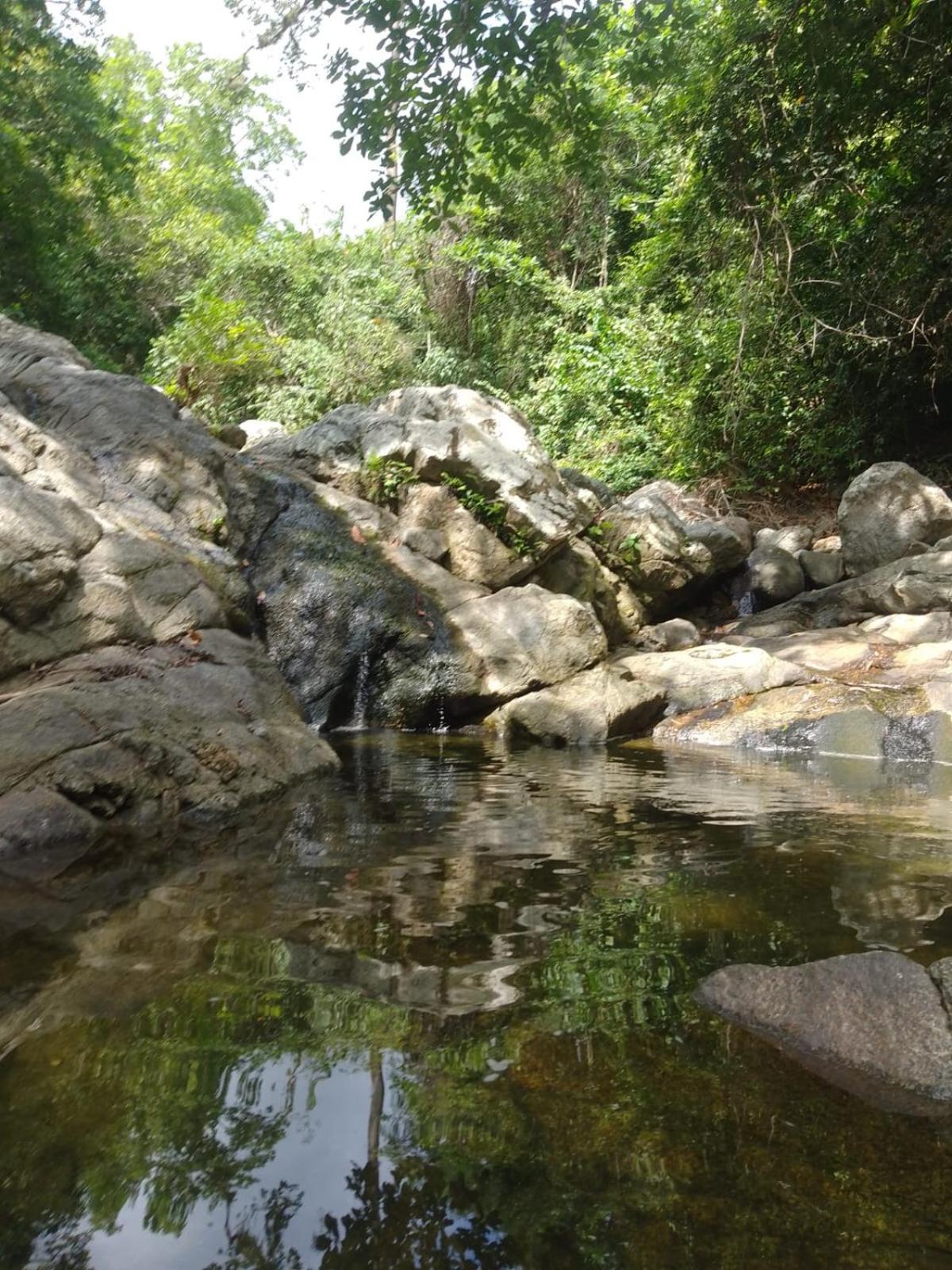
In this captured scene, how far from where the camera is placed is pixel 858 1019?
8.09 ft

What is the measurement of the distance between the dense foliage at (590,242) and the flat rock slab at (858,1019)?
12.6 feet

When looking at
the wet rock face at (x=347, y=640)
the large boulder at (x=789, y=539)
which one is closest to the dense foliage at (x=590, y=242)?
the large boulder at (x=789, y=539)

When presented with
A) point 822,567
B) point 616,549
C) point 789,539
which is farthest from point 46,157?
point 822,567

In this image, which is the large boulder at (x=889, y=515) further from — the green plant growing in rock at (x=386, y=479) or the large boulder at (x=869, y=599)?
the green plant growing in rock at (x=386, y=479)

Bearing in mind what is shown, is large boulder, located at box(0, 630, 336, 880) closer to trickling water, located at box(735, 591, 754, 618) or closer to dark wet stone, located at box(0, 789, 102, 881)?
dark wet stone, located at box(0, 789, 102, 881)

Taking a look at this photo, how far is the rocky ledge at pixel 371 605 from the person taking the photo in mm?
5402

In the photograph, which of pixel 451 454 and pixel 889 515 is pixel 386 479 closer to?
pixel 451 454

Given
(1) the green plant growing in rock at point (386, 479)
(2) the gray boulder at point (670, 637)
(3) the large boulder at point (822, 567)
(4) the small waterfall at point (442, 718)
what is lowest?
(4) the small waterfall at point (442, 718)

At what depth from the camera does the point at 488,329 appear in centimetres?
2288

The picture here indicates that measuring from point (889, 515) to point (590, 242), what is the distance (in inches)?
506

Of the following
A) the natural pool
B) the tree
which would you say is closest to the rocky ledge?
the natural pool

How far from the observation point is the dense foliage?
15.0 feet

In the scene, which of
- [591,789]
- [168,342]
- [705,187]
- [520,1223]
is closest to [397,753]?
[591,789]

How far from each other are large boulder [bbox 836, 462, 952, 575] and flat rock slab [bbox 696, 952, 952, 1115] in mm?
11442
